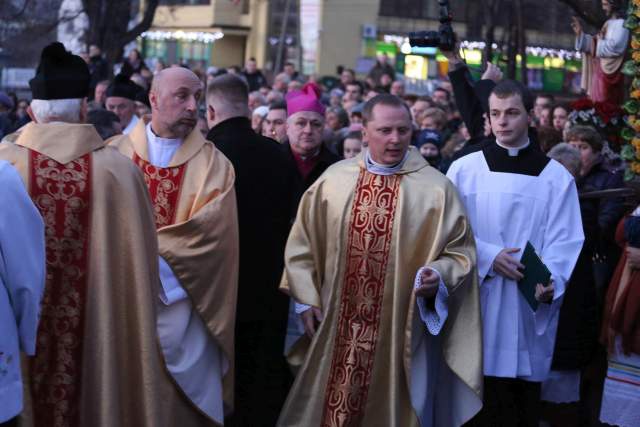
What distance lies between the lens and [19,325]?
4.68 m

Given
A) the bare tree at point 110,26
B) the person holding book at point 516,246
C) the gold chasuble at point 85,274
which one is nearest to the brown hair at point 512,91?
the person holding book at point 516,246

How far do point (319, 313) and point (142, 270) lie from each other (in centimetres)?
129

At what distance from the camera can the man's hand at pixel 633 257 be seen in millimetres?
7641

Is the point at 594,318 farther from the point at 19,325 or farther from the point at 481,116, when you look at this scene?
the point at 19,325

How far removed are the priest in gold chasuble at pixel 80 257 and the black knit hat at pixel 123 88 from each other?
4819 mm

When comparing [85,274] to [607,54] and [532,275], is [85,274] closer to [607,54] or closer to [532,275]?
[532,275]

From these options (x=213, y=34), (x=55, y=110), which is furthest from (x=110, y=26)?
(x=213, y=34)

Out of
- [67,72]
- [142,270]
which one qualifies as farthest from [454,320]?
[67,72]

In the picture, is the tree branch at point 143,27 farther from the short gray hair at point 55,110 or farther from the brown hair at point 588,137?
the short gray hair at point 55,110

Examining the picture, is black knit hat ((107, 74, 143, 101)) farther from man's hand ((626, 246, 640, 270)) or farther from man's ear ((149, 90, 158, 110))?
man's hand ((626, 246, 640, 270))

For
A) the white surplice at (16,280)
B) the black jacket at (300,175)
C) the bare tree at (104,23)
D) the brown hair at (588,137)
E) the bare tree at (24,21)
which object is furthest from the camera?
the bare tree at (104,23)

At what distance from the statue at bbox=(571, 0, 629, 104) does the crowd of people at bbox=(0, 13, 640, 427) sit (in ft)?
10.6

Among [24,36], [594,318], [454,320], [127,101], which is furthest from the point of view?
[24,36]

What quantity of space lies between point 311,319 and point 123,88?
449 cm
